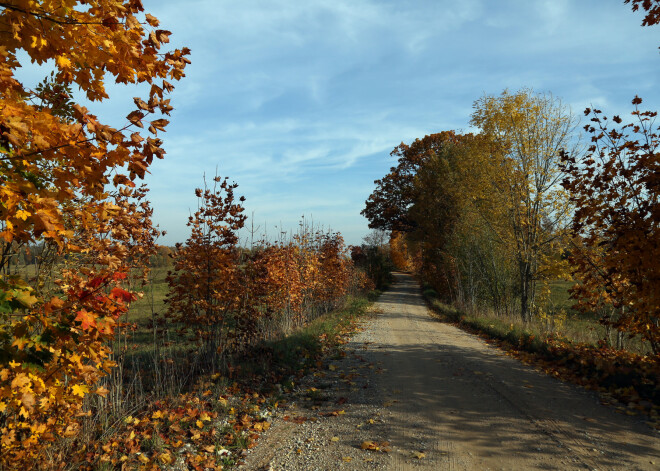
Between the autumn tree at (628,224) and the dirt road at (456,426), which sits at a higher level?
the autumn tree at (628,224)

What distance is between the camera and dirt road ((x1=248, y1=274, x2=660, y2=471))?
3934 millimetres

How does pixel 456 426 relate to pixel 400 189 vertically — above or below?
below

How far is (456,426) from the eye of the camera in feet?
15.3

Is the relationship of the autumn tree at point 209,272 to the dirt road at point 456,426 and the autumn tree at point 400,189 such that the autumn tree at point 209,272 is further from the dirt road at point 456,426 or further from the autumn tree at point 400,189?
the autumn tree at point 400,189

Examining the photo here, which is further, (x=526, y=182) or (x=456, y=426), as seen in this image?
(x=526, y=182)

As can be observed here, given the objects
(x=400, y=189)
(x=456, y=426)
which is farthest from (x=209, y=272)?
(x=400, y=189)

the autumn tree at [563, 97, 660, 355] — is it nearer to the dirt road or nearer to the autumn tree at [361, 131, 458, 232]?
the dirt road

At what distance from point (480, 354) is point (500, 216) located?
8.34 m

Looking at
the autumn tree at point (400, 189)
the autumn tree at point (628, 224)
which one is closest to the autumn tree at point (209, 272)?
the autumn tree at point (628, 224)

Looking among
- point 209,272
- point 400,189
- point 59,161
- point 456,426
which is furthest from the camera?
point 400,189

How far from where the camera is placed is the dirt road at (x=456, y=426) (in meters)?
3.93

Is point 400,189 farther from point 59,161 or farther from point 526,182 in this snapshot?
point 59,161

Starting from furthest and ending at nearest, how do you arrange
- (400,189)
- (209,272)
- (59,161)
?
(400,189), (209,272), (59,161)

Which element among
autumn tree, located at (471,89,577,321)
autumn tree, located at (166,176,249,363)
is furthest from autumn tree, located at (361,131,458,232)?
autumn tree, located at (166,176,249,363)
